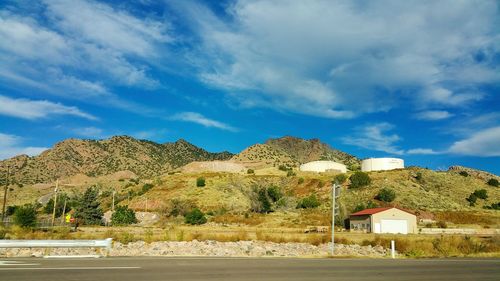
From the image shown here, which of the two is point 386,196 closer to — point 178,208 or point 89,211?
point 178,208

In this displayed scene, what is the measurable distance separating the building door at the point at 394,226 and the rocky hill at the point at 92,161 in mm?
106543

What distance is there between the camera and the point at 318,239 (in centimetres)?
3494

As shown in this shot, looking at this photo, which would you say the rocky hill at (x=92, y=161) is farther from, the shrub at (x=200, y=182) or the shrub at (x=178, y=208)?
the shrub at (x=178, y=208)

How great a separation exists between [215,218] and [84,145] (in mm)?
110523

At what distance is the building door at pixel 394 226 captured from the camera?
5519cm

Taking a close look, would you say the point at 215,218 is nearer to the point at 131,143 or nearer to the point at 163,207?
the point at 163,207

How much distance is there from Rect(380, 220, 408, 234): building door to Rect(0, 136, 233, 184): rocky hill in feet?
350

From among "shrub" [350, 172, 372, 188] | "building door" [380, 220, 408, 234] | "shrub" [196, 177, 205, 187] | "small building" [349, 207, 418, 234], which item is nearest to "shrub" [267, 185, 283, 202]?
"shrub" [196, 177, 205, 187]

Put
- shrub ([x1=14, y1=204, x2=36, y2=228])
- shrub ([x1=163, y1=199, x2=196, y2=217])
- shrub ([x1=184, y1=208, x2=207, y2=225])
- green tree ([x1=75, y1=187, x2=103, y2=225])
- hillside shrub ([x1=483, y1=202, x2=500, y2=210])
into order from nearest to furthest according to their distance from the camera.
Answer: shrub ([x1=14, y1=204, x2=36, y2=228]) → shrub ([x1=184, y1=208, x2=207, y2=225]) → green tree ([x1=75, y1=187, x2=103, y2=225]) → shrub ([x1=163, y1=199, x2=196, y2=217]) → hillside shrub ([x1=483, y1=202, x2=500, y2=210])

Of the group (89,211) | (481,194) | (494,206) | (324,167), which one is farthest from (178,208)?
(324,167)

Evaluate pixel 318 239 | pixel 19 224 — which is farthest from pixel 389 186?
pixel 19 224

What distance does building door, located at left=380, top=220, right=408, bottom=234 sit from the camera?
55188 millimetres

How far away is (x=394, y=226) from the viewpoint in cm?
5547

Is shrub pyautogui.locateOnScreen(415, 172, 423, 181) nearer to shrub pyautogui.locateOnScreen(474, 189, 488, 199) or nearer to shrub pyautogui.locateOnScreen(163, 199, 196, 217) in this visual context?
shrub pyautogui.locateOnScreen(474, 189, 488, 199)
